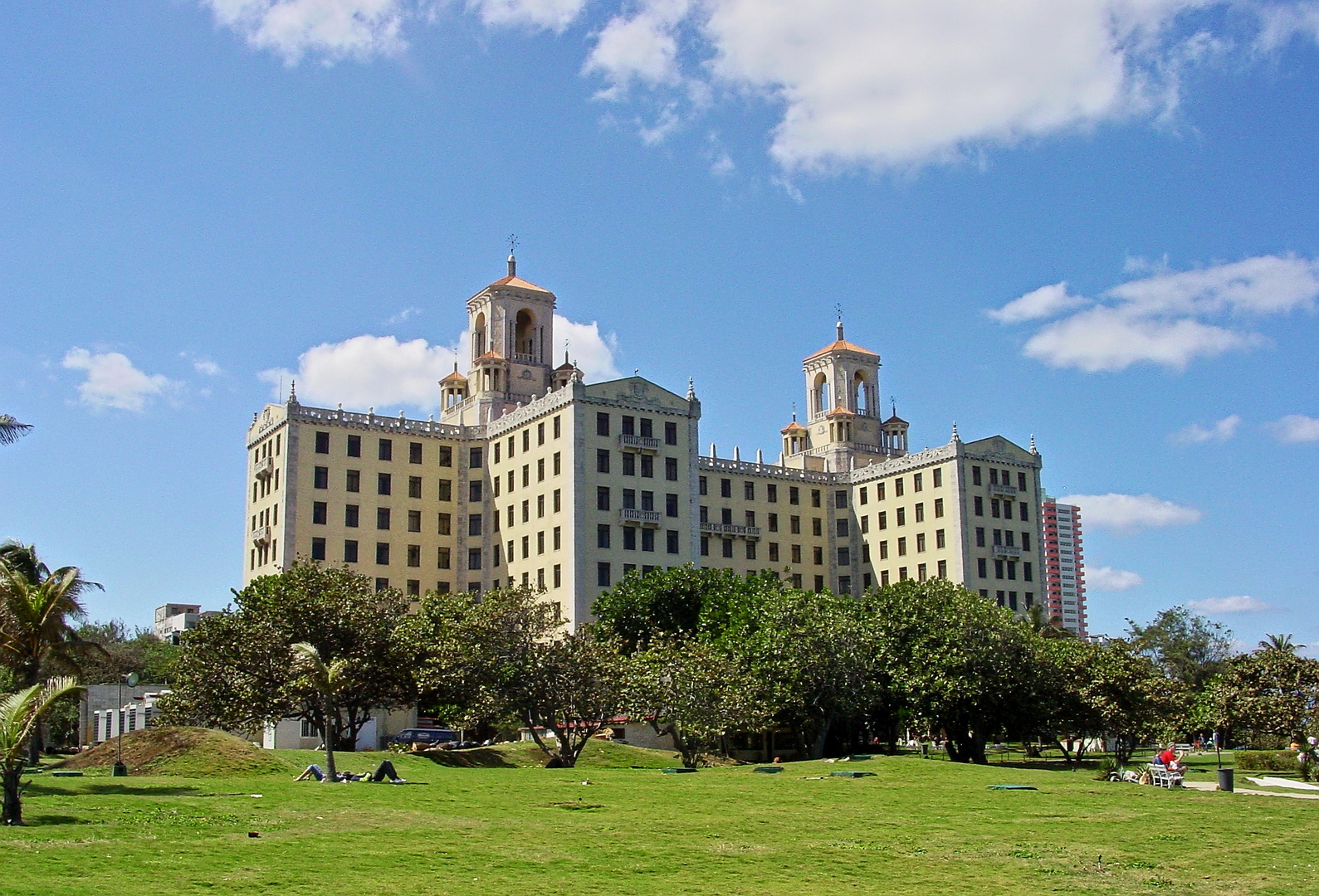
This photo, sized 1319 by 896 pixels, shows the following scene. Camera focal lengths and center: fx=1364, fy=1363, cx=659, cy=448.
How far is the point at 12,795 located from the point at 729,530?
87330 millimetres

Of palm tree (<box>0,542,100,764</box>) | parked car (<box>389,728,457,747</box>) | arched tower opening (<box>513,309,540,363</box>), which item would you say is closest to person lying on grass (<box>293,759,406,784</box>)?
palm tree (<box>0,542,100,764</box>)

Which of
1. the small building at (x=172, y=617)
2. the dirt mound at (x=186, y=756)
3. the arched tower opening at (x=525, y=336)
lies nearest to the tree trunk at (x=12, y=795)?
the dirt mound at (x=186, y=756)

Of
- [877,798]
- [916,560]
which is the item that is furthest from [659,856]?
[916,560]

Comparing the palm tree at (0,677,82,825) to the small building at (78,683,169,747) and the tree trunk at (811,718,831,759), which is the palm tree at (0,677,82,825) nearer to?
the tree trunk at (811,718,831,759)

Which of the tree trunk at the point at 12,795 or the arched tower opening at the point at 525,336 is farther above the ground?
the arched tower opening at the point at 525,336

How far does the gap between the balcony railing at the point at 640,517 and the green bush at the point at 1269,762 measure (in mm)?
46554

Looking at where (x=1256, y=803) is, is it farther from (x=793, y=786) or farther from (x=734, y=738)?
(x=734, y=738)

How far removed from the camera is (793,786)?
1553 inches

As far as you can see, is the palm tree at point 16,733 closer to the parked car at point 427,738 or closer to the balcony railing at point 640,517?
the parked car at point 427,738

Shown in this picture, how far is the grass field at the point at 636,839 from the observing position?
2120 cm

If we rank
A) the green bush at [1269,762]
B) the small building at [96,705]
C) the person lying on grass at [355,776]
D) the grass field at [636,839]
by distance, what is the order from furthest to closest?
the small building at [96,705] → the green bush at [1269,762] → the person lying on grass at [355,776] → the grass field at [636,839]

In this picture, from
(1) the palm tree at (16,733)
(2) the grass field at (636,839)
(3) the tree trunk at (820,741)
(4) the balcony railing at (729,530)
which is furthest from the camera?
(4) the balcony railing at (729,530)

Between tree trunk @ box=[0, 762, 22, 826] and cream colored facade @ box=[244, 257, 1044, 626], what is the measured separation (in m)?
62.8

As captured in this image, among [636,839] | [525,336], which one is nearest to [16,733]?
[636,839]
